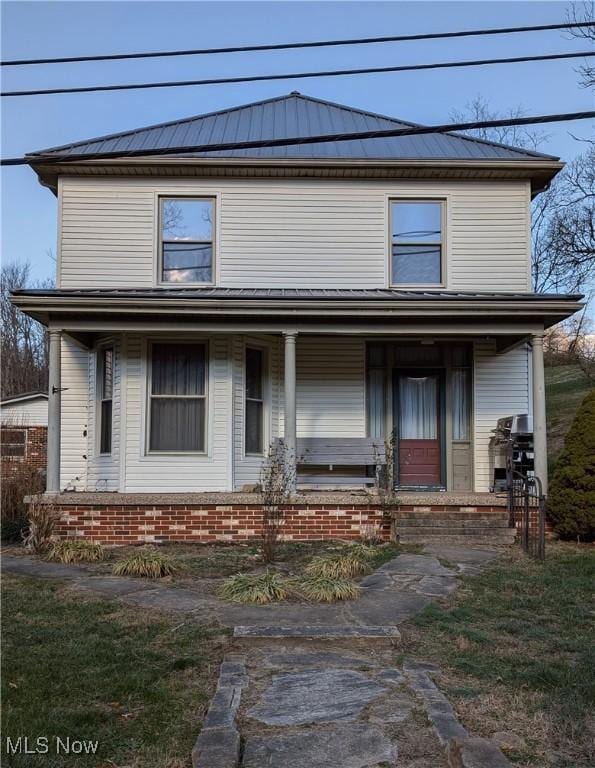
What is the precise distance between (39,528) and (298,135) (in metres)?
8.00

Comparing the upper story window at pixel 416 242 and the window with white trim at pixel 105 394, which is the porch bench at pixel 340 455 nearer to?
the upper story window at pixel 416 242

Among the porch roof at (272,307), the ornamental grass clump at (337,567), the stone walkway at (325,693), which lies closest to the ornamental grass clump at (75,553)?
the stone walkway at (325,693)

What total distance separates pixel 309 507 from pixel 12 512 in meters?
5.08

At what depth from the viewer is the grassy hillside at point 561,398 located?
18.8 meters

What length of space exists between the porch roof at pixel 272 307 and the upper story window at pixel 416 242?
5.72ft

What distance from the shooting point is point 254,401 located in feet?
38.2

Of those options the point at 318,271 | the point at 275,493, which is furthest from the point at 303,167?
the point at 275,493

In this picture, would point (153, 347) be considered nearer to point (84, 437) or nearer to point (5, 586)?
point (84, 437)

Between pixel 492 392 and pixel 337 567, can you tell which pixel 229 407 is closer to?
pixel 337 567

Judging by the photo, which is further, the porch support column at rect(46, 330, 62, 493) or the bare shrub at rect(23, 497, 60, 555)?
the porch support column at rect(46, 330, 62, 493)

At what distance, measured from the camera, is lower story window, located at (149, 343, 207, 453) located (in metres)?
11.2

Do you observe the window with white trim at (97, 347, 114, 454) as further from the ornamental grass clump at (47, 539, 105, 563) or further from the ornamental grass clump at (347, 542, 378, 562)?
the ornamental grass clump at (347, 542, 378, 562)

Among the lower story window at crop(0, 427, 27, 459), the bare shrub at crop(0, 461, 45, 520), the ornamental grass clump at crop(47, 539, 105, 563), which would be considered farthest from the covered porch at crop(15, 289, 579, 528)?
the lower story window at crop(0, 427, 27, 459)

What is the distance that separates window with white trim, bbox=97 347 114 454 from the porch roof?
1431mm
